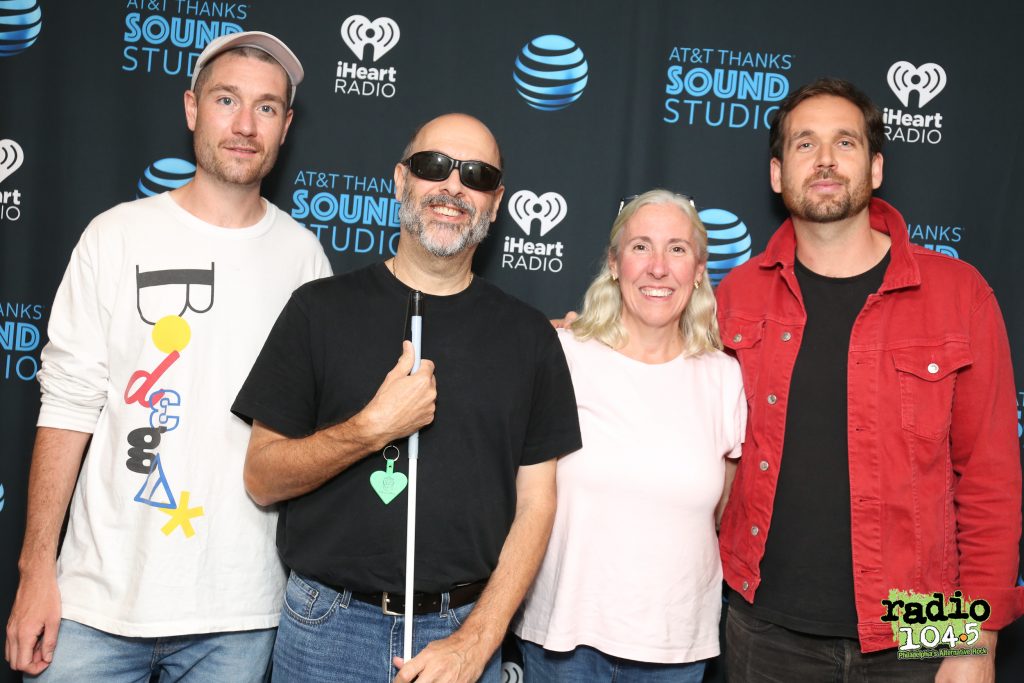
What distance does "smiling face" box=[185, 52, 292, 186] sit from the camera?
2125mm

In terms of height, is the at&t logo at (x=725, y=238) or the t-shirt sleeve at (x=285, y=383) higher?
the at&t logo at (x=725, y=238)

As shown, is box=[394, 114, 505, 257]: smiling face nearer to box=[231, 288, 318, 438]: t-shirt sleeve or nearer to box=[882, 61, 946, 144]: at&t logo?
box=[231, 288, 318, 438]: t-shirt sleeve

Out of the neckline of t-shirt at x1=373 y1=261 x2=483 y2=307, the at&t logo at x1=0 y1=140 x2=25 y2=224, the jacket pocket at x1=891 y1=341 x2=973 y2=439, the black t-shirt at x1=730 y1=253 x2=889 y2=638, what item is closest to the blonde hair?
the black t-shirt at x1=730 y1=253 x2=889 y2=638

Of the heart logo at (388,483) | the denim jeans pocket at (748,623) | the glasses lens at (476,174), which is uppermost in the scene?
the glasses lens at (476,174)

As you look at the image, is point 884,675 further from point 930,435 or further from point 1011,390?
point 1011,390

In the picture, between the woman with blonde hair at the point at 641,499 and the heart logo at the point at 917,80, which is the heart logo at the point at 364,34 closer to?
the woman with blonde hair at the point at 641,499

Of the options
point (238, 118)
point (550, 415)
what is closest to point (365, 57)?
point (238, 118)

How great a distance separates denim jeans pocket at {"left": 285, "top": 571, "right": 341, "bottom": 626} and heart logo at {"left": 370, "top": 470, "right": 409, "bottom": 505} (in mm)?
243

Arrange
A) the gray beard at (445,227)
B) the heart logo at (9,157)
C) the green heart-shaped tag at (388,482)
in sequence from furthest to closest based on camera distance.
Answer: the heart logo at (9,157)
the gray beard at (445,227)
the green heart-shaped tag at (388,482)

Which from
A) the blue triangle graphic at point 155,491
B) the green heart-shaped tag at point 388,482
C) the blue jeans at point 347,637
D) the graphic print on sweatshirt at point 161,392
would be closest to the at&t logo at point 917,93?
the green heart-shaped tag at point 388,482

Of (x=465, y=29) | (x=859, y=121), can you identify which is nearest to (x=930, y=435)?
(x=859, y=121)

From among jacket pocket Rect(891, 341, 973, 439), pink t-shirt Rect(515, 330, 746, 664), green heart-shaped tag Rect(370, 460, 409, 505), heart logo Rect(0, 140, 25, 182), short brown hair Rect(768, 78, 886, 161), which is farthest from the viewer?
heart logo Rect(0, 140, 25, 182)

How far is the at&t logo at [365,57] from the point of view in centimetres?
277

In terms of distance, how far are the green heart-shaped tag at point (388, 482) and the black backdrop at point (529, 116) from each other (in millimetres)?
1106
